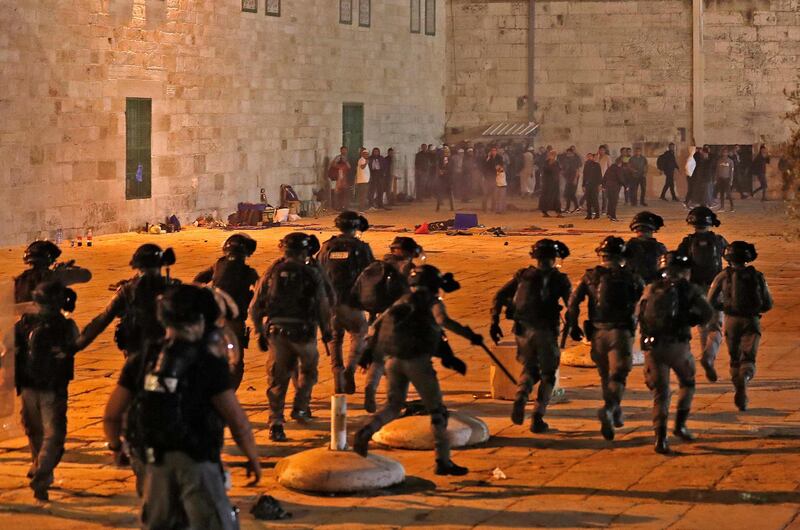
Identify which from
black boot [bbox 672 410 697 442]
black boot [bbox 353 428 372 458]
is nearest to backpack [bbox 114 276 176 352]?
black boot [bbox 353 428 372 458]

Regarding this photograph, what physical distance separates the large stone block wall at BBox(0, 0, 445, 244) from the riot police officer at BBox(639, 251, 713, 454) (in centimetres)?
1722

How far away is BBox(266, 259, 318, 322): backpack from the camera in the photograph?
1182 cm

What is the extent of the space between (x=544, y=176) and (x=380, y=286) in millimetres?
24381

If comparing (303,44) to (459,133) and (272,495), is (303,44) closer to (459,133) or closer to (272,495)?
(459,133)

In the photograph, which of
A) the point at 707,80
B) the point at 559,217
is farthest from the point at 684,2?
the point at 559,217

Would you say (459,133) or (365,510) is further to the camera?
(459,133)

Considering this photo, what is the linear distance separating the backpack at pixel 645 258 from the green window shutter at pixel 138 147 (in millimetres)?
17724

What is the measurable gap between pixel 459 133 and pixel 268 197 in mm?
11367

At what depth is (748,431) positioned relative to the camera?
12016 mm

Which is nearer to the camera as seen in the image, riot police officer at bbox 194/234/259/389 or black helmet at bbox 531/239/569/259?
black helmet at bbox 531/239/569/259

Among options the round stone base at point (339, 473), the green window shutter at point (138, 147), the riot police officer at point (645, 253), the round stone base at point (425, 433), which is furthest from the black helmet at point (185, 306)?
the green window shutter at point (138, 147)

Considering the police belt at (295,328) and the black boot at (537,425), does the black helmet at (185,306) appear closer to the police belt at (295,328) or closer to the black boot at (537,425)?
the police belt at (295,328)

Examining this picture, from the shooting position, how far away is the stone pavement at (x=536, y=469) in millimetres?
9383

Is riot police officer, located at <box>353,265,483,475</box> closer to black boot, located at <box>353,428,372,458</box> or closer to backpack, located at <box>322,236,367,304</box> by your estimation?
black boot, located at <box>353,428,372,458</box>
